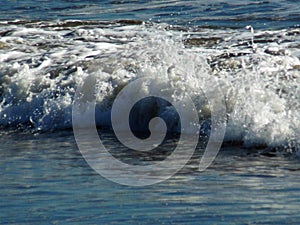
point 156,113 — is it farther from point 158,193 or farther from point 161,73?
point 158,193

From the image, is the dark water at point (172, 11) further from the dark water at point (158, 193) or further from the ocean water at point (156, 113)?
the dark water at point (158, 193)

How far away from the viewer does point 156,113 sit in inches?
432

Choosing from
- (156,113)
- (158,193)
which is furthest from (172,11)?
(158,193)

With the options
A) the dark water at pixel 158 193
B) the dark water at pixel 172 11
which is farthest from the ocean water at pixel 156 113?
the dark water at pixel 172 11

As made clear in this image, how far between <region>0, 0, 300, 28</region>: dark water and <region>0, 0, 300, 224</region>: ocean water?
4.4 inches

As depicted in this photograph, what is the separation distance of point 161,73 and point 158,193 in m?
3.95

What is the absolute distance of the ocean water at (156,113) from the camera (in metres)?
7.02

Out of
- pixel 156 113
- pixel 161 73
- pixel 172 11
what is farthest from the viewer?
pixel 172 11

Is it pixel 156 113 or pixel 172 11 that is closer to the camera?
pixel 156 113

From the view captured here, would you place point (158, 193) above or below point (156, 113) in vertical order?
above

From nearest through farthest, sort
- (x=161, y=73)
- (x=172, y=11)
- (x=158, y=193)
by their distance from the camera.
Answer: (x=158, y=193) → (x=161, y=73) → (x=172, y=11)

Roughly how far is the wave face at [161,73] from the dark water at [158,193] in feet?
2.58

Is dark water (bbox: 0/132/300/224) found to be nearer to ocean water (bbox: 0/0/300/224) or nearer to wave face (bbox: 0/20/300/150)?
ocean water (bbox: 0/0/300/224)

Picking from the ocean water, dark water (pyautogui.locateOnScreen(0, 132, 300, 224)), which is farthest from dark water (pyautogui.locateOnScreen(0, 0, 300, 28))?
dark water (pyautogui.locateOnScreen(0, 132, 300, 224))
